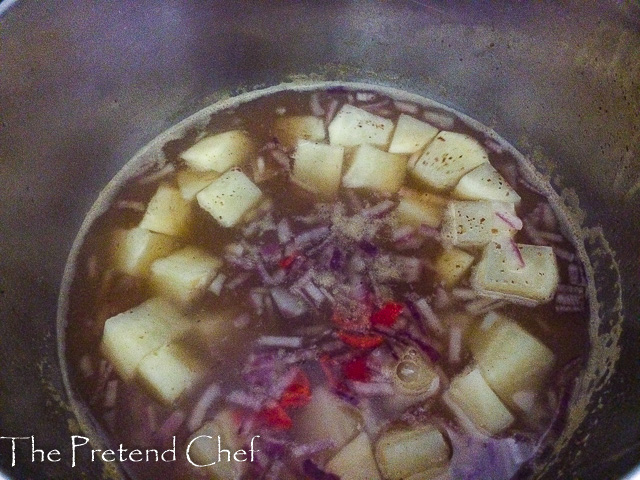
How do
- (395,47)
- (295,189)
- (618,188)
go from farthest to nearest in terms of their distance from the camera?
(395,47), (295,189), (618,188)

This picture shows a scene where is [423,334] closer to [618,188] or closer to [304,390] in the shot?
[304,390]

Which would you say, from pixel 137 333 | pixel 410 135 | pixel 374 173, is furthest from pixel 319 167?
pixel 137 333

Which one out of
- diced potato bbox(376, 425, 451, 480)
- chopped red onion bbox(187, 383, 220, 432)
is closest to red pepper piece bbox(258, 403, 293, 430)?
chopped red onion bbox(187, 383, 220, 432)

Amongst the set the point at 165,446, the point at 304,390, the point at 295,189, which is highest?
the point at 295,189

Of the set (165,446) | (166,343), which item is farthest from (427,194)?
(165,446)

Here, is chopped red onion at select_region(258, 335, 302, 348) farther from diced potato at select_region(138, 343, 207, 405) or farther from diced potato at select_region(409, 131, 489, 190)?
diced potato at select_region(409, 131, 489, 190)

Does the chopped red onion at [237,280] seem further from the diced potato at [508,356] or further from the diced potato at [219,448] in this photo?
the diced potato at [508,356]
